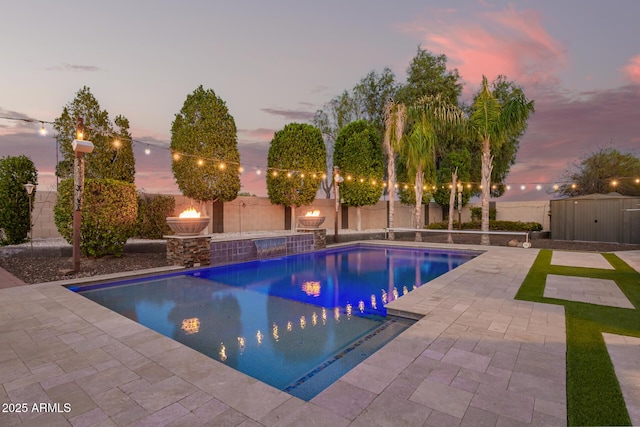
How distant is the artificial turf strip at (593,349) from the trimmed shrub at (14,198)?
1523 cm

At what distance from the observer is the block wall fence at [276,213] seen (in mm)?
12977

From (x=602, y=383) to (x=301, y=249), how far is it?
1095cm

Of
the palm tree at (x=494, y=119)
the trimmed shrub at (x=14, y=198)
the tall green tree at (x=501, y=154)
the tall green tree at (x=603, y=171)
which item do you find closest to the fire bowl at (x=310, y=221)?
the palm tree at (x=494, y=119)

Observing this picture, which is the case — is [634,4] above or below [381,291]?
above

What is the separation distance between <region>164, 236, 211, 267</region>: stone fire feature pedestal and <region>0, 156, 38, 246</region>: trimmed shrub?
6.32 meters

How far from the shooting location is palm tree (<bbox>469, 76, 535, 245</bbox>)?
1314 cm

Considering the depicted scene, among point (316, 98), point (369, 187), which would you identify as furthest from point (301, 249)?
point (316, 98)

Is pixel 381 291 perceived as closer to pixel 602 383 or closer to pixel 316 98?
pixel 602 383

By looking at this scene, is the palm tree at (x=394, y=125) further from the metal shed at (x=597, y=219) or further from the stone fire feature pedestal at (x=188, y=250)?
the stone fire feature pedestal at (x=188, y=250)

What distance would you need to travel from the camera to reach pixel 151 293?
6871mm

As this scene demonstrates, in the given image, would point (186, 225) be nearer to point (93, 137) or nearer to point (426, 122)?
point (93, 137)

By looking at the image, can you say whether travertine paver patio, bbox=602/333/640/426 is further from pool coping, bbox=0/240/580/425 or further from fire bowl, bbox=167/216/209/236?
fire bowl, bbox=167/216/209/236

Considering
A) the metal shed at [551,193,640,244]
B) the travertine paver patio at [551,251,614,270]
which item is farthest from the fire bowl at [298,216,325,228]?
the metal shed at [551,193,640,244]

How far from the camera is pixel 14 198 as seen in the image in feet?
36.1
